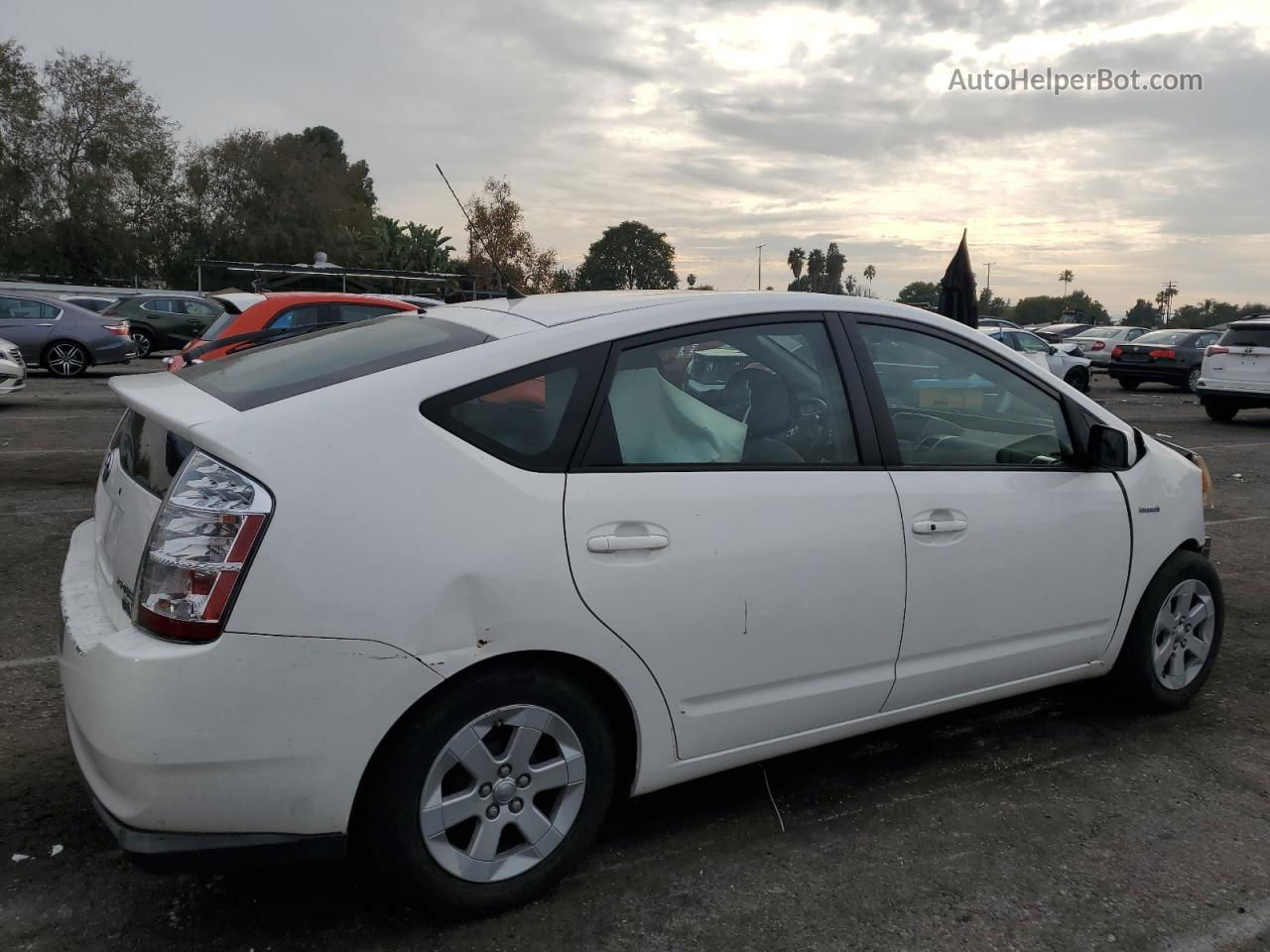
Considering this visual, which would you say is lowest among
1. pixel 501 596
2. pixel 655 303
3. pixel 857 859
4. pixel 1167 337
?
pixel 857 859

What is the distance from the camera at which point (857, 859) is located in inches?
118

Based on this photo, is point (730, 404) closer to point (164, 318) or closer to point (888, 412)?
point (888, 412)

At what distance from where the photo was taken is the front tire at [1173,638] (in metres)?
3.85

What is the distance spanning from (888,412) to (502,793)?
163 cm

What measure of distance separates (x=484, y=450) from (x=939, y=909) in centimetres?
171

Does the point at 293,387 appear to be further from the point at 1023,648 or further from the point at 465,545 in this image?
the point at 1023,648

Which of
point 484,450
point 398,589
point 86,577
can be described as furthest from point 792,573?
point 86,577

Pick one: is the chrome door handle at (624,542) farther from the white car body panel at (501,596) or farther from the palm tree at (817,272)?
the palm tree at (817,272)

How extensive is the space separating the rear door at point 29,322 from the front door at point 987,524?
17.9 meters

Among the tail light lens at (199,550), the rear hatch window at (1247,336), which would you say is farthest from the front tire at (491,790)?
the rear hatch window at (1247,336)

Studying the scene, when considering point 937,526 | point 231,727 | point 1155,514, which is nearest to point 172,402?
point 231,727

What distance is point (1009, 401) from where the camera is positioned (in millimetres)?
3623

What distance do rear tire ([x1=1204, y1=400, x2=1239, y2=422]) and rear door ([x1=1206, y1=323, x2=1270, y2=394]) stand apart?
55 cm

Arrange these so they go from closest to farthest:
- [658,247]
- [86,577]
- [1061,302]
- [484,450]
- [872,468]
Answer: [484,450], [86,577], [872,468], [658,247], [1061,302]
